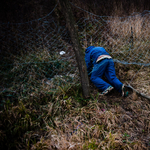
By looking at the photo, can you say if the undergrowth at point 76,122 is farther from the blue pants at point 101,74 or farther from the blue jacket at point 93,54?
the blue jacket at point 93,54

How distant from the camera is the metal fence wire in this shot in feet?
7.78

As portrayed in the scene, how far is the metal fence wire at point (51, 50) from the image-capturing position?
2370 mm

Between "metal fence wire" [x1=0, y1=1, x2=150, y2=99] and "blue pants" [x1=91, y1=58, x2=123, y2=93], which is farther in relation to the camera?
"metal fence wire" [x1=0, y1=1, x2=150, y2=99]

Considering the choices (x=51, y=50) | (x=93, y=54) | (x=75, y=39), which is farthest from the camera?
(x=51, y=50)

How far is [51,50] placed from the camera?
3.33 m

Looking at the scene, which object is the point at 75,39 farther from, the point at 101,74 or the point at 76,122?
the point at 76,122

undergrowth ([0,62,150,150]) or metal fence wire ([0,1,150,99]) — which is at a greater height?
metal fence wire ([0,1,150,99])

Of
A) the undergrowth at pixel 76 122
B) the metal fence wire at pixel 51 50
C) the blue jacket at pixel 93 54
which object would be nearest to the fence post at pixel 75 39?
the undergrowth at pixel 76 122

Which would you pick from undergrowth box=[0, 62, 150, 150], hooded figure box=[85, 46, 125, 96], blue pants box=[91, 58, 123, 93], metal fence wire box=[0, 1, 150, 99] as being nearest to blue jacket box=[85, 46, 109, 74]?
hooded figure box=[85, 46, 125, 96]

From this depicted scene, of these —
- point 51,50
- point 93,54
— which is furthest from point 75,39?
point 51,50

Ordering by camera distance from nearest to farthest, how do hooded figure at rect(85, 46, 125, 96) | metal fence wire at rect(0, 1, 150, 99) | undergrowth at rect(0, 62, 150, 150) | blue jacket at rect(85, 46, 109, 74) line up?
1. undergrowth at rect(0, 62, 150, 150)
2. hooded figure at rect(85, 46, 125, 96)
3. blue jacket at rect(85, 46, 109, 74)
4. metal fence wire at rect(0, 1, 150, 99)

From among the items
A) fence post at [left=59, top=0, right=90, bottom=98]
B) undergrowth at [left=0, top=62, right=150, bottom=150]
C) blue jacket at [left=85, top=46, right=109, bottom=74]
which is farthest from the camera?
blue jacket at [left=85, top=46, right=109, bottom=74]

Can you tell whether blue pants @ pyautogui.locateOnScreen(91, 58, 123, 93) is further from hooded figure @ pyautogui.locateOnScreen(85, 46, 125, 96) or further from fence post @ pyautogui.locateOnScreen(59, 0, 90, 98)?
fence post @ pyautogui.locateOnScreen(59, 0, 90, 98)

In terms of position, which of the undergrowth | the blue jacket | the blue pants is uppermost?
the blue jacket
